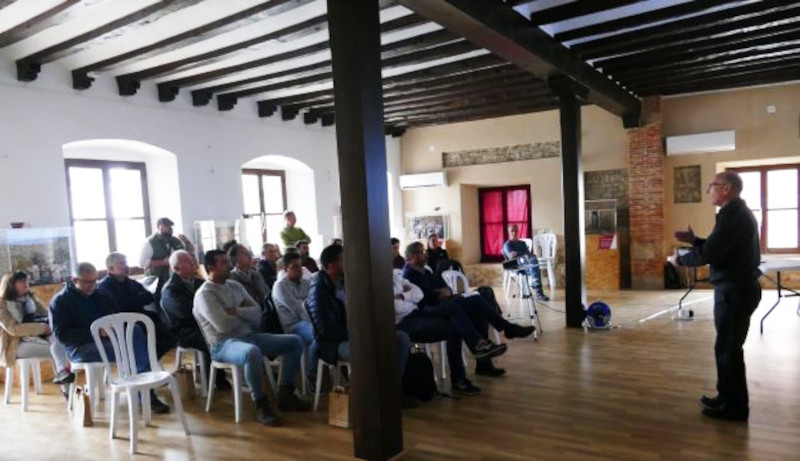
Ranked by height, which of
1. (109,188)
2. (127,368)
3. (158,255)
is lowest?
(127,368)

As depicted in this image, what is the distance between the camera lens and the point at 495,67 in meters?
6.86

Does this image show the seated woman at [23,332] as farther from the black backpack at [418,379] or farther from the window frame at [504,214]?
the window frame at [504,214]

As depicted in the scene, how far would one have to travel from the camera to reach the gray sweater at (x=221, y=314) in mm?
4004

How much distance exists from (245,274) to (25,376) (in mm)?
1896

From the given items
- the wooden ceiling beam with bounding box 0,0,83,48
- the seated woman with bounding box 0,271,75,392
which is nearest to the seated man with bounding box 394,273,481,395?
the seated woman with bounding box 0,271,75,392

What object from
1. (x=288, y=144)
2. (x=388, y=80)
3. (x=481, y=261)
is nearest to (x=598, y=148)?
(x=481, y=261)

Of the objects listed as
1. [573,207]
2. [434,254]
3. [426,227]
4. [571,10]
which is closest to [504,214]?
[426,227]

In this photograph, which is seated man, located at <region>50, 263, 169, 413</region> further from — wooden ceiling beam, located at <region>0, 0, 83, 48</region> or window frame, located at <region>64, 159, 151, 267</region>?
Result: window frame, located at <region>64, 159, 151, 267</region>

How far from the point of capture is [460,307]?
177 inches

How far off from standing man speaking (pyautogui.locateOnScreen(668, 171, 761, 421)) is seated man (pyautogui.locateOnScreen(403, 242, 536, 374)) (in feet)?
5.34

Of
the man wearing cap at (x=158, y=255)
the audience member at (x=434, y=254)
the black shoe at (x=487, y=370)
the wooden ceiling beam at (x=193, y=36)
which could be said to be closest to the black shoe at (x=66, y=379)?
the man wearing cap at (x=158, y=255)

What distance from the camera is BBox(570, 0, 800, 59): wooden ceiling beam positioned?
16.5 feet

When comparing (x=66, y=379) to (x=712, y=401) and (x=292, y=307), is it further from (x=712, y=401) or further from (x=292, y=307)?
(x=712, y=401)

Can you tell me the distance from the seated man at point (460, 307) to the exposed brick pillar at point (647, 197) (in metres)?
5.36
